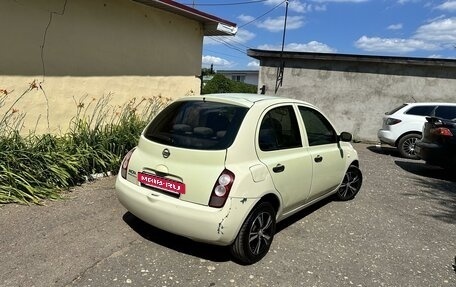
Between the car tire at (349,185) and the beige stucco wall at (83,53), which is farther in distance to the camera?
the car tire at (349,185)

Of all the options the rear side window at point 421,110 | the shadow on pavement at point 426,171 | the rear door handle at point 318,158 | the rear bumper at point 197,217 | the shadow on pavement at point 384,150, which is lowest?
the shadow on pavement at point 384,150

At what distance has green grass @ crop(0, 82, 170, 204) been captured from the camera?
17.4 feet

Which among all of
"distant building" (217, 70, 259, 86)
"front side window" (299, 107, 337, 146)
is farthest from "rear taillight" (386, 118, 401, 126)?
"distant building" (217, 70, 259, 86)

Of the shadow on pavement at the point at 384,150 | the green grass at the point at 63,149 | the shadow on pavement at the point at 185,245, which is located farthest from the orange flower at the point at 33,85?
the shadow on pavement at the point at 384,150

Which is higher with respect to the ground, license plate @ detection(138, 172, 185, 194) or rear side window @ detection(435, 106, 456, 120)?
rear side window @ detection(435, 106, 456, 120)

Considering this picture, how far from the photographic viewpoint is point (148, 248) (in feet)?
13.6

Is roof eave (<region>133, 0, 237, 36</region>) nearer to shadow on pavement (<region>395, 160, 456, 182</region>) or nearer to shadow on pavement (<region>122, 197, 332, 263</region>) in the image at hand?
shadow on pavement (<region>122, 197, 332, 263</region>)

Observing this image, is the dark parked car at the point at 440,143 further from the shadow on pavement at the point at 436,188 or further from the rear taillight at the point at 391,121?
the rear taillight at the point at 391,121

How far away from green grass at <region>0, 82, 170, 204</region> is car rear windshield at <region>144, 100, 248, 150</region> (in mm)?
2074

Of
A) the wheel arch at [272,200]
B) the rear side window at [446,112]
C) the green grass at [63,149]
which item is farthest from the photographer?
the rear side window at [446,112]

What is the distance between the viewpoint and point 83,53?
7.02m

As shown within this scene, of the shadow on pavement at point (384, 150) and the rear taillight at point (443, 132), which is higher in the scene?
the rear taillight at point (443, 132)

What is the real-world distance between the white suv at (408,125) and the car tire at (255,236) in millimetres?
8544

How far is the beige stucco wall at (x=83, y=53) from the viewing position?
6.03 metres
